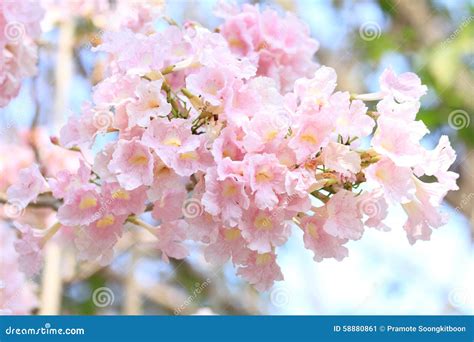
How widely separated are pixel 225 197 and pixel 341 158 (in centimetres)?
13

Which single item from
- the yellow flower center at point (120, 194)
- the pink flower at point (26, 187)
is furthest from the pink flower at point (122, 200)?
the pink flower at point (26, 187)

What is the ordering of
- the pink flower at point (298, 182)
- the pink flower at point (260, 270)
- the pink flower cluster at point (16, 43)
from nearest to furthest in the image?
the pink flower at point (298, 182) → the pink flower at point (260, 270) → the pink flower cluster at point (16, 43)

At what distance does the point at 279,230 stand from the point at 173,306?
1.69m

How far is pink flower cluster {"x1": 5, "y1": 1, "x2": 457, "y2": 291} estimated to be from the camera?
0.80 metres

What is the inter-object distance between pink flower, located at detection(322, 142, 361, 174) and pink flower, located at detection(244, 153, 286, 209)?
0.16ft

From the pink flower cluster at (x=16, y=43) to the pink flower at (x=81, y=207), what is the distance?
28 centimetres

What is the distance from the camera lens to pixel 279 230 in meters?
0.82

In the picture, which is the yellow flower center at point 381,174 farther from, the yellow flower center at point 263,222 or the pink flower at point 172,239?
the pink flower at point 172,239

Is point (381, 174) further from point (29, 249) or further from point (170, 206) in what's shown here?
point (29, 249)

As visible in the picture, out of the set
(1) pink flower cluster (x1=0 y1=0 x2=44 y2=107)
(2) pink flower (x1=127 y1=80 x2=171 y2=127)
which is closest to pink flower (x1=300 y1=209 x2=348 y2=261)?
(2) pink flower (x1=127 y1=80 x2=171 y2=127)

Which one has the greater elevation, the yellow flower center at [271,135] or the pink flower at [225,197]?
the yellow flower center at [271,135]

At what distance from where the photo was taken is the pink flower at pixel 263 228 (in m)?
0.81

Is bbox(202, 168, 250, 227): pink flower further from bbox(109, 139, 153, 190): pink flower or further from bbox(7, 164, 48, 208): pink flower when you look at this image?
bbox(7, 164, 48, 208): pink flower

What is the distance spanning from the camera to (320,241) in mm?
859
